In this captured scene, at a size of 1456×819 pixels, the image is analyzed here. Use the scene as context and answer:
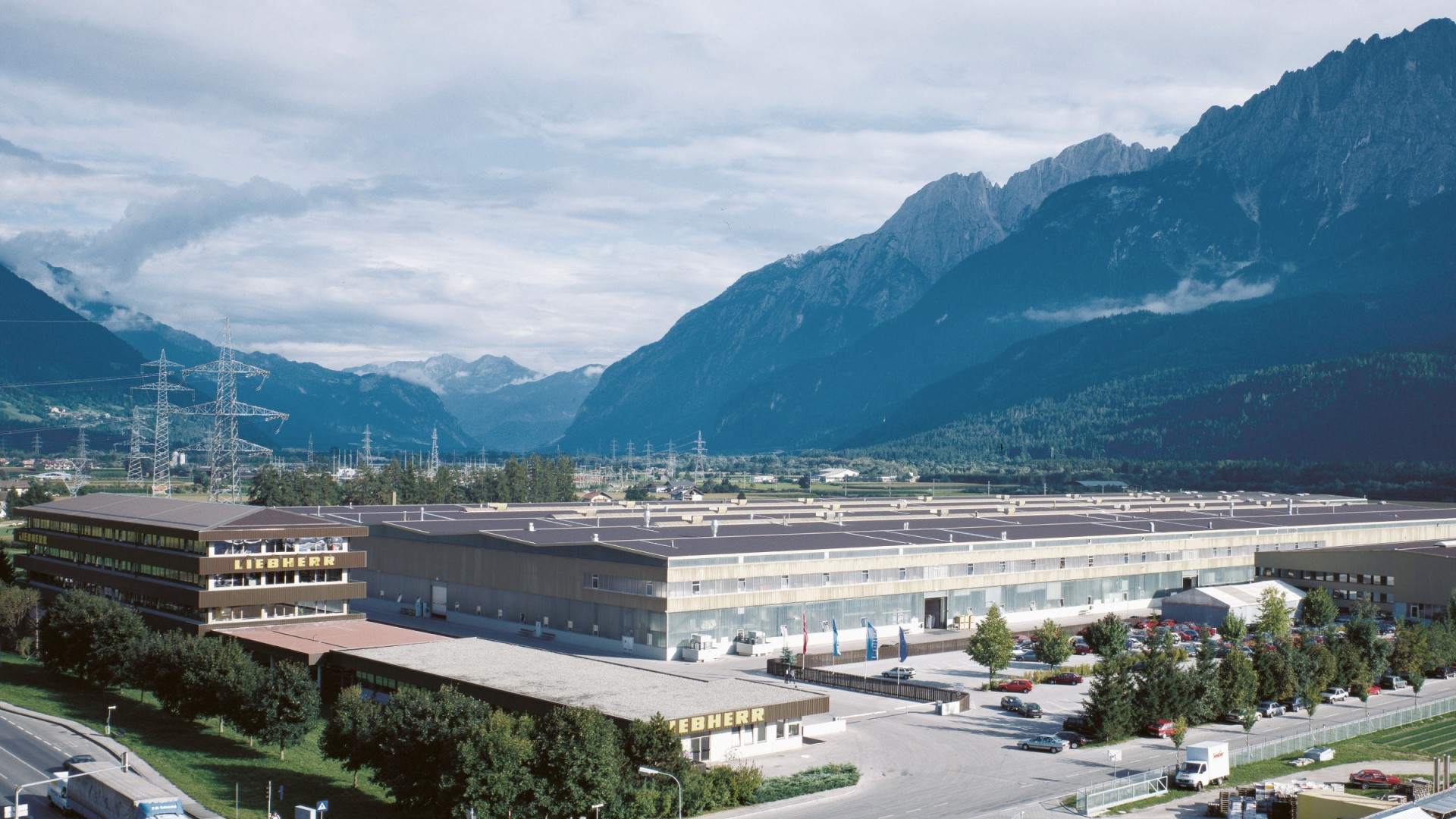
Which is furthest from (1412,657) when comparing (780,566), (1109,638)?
(780,566)

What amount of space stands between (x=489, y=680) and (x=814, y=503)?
10401 cm

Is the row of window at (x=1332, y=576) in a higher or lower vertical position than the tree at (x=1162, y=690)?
higher

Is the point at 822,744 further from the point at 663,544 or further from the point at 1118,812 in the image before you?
the point at 663,544

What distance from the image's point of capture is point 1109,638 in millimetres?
86750

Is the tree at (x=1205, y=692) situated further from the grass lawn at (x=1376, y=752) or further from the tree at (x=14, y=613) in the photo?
the tree at (x=14, y=613)

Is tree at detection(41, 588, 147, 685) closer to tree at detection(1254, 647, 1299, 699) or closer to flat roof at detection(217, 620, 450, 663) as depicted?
flat roof at detection(217, 620, 450, 663)

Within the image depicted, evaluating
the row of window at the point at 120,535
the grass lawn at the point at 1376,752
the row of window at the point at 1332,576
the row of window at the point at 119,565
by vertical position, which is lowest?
the grass lawn at the point at 1376,752

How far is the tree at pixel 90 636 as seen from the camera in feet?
259

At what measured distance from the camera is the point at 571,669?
2776 inches

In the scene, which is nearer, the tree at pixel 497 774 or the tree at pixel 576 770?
the tree at pixel 497 774

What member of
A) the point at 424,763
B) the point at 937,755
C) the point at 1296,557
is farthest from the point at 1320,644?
the point at 424,763

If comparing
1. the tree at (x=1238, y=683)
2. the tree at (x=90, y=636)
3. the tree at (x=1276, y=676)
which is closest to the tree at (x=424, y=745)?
the tree at (x=90, y=636)

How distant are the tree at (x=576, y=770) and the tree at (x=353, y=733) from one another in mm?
9865

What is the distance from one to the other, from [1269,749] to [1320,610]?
1698 inches
